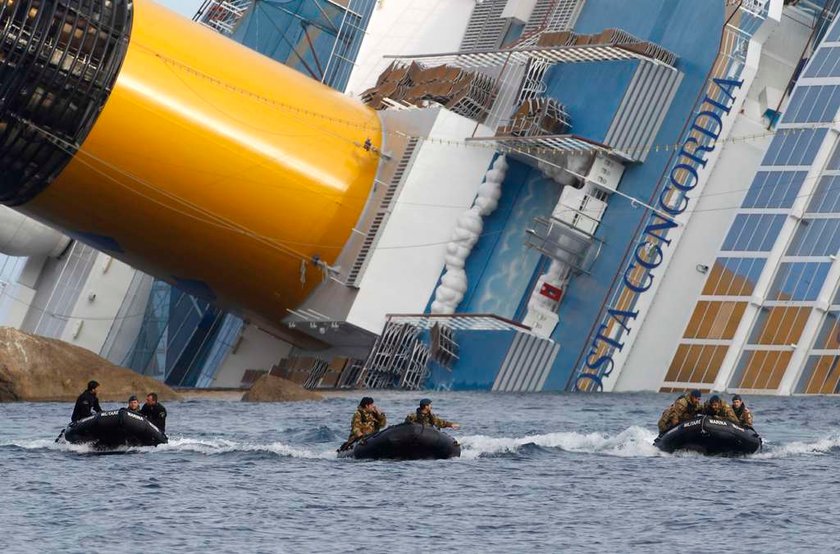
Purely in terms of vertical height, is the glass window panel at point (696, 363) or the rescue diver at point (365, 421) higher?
the glass window panel at point (696, 363)

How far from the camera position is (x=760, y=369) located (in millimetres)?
59000

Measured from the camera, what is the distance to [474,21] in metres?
75.5

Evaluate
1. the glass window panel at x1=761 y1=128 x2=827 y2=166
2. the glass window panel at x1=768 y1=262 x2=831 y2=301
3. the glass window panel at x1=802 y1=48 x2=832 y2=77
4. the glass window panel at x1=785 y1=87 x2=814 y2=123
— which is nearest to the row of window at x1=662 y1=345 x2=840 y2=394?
the glass window panel at x1=768 y1=262 x2=831 y2=301

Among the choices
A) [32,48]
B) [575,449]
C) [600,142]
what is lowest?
[575,449]

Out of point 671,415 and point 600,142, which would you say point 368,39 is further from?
point 671,415

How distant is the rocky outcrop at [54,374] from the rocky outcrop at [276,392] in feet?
7.18

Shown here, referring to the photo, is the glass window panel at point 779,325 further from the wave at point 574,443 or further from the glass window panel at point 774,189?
the wave at point 574,443

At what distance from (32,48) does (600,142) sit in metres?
16.2

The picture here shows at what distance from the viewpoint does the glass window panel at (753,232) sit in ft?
194

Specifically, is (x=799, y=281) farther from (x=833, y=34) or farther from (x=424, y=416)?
(x=424, y=416)

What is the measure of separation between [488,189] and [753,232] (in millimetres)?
8204

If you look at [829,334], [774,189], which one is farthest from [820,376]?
[774,189]

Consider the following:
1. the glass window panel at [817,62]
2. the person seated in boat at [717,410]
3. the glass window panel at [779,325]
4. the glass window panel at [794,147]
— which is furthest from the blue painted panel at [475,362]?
the person seated in boat at [717,410]

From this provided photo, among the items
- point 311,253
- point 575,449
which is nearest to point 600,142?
point 311,253
